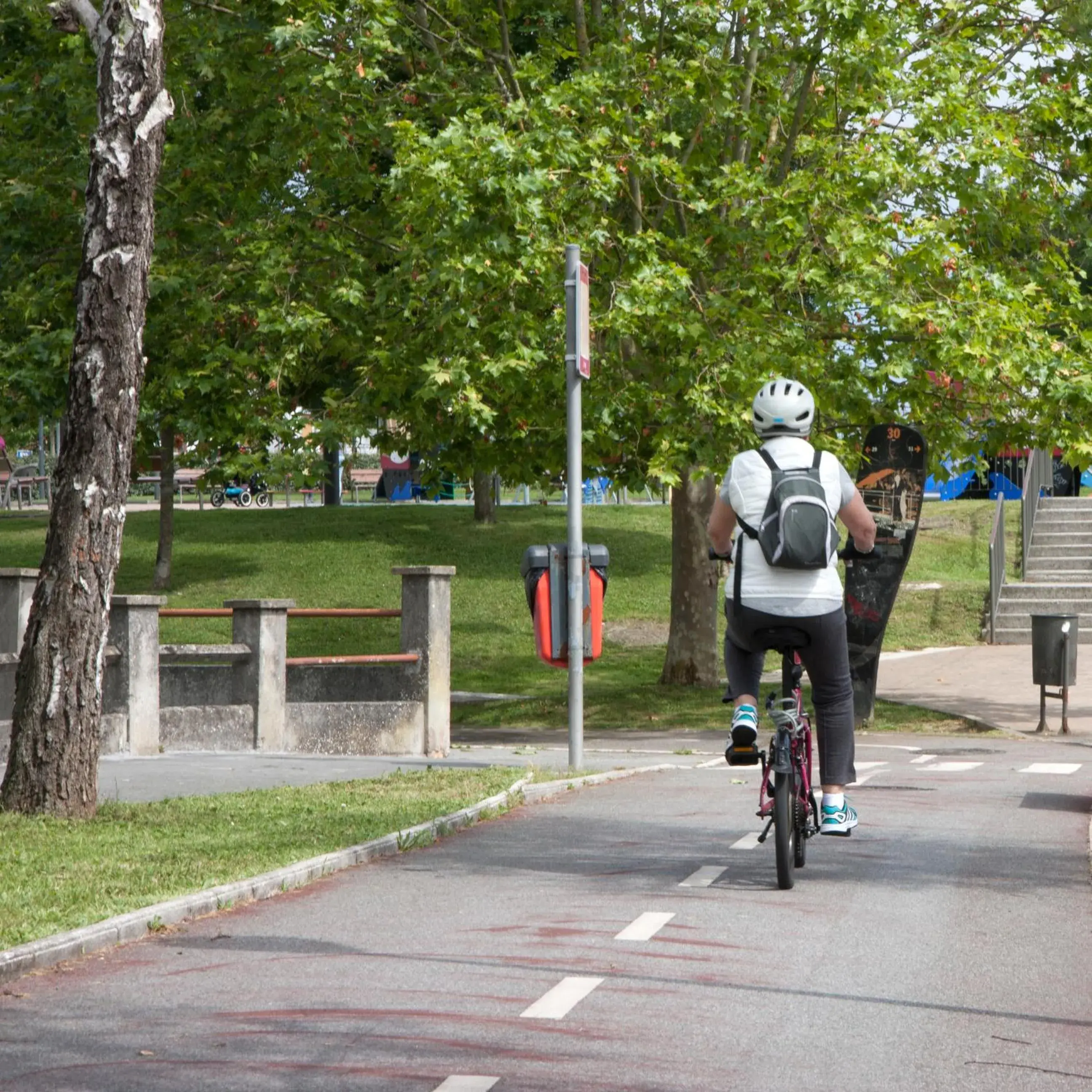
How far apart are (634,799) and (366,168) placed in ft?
34.5

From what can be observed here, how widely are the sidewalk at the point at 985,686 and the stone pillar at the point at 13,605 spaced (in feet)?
33.4

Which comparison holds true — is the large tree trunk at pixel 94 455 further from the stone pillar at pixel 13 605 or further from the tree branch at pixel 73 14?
the stone pillar at pixel 13 605

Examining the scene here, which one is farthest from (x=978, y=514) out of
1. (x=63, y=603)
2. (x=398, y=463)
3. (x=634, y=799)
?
(x=63, y=603)

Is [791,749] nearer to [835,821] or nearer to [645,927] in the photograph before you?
[835,821]

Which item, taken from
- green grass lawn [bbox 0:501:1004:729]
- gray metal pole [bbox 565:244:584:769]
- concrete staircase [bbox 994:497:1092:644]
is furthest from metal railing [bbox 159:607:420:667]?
concrete staircase [bbox 994:497:1092:644]

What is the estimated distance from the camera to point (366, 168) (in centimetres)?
2016

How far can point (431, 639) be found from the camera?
656 inches

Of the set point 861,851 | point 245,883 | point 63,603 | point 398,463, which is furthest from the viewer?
point 398,463

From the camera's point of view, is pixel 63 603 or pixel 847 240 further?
pixel 847 240

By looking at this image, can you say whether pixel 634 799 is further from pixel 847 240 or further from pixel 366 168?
pixel 366 168

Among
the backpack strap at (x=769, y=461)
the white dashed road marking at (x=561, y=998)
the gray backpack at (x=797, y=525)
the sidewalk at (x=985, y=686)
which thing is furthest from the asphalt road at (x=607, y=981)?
the sidewalk at (x=985, y=686)

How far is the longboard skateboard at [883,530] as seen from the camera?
61.2 ft

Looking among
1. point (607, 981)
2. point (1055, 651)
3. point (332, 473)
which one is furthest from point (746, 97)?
point (607, 981)

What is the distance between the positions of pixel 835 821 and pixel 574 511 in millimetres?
5309
